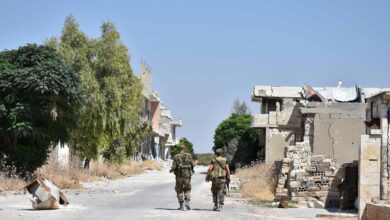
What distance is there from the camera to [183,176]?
1970cm

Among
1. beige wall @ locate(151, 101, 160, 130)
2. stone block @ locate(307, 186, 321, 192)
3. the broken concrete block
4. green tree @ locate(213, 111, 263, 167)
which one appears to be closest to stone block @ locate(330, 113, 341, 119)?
stone block @ locate(307, 186, 321, 192)

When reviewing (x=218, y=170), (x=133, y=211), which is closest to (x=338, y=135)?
(x=218, y=170)

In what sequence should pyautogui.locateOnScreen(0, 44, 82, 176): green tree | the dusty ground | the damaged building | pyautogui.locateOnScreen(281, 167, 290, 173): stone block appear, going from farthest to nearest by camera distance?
pyautogui.locateOnScreen(0, 44, 82, 176): green tree → pyautogui.locateOnScreen(281, 167, 290, 173): stone block → the damaged building → the dusty ground

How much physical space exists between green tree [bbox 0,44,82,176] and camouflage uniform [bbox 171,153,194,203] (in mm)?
10469

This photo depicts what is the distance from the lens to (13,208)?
18828 millimetres

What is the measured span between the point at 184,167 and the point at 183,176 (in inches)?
10.3

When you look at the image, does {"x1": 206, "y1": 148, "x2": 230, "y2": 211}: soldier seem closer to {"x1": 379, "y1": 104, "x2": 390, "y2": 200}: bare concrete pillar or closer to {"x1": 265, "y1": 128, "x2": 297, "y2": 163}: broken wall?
{"x1": 379, "y1": 104, "x2": 390, "y2": 200}: bare concrete pillar

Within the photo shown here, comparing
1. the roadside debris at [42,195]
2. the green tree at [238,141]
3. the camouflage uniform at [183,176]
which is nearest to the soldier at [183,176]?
the camouflage uniform at [183,176]

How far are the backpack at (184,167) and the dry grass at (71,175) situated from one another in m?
8.93

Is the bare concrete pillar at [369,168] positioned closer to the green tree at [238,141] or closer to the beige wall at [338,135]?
the beige wall at [338,135]

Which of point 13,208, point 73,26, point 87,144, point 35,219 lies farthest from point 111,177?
point 35,219

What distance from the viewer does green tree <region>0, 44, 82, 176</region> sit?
94.3 feet

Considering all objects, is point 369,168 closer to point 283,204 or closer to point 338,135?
point 283,204

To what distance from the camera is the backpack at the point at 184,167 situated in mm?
19734
